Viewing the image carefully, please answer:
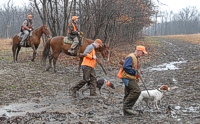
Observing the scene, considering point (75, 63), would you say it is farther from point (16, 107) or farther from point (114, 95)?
point (16, 107)

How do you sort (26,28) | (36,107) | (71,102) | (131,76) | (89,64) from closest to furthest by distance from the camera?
(131,76) < (36,107) < (71,102) < (89,64) < (26,28)

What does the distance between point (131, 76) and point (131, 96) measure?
1.80 feet

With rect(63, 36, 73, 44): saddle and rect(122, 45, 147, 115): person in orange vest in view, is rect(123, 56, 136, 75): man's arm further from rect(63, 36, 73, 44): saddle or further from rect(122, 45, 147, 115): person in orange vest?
rect(63, 36, 73, 44): saddle

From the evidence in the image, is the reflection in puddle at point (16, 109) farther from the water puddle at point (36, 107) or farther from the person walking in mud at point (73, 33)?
the person walking in mud at point (73, 33)

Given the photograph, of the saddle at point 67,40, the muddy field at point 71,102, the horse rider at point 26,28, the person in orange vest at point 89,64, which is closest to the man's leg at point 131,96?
the muddy field at point 71,102

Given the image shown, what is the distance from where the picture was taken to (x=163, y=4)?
2442 cm

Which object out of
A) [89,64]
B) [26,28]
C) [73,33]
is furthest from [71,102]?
[26,28]

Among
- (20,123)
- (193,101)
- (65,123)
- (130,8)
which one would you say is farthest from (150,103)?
(130,8)

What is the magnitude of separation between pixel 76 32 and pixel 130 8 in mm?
11223

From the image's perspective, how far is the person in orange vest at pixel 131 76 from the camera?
7.03 meters

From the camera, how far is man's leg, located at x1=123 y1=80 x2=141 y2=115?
716cm

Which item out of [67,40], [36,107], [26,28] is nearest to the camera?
[36,107]

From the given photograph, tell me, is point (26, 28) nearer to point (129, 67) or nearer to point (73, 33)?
point (73, 33)

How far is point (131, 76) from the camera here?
7.16 metres
